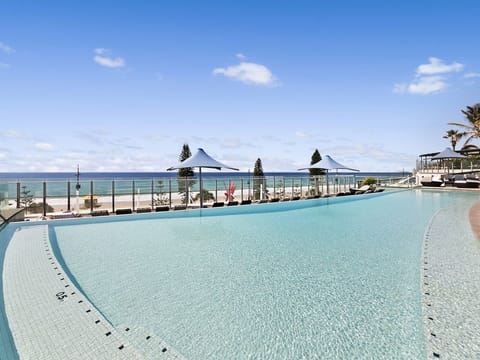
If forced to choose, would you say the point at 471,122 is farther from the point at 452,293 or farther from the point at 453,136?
the point at 452,293

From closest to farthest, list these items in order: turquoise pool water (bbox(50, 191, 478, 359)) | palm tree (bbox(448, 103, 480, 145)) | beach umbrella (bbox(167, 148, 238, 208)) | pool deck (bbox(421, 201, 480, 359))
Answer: pool deck (bbox(421, 201, 480, 359)) < turquoise pool water (bbox(50, 191, 478, 359)) < beach umbrella (bbox(167, 148, 238, 208)) < palm tree (bbox(448, 103, 480, 145))

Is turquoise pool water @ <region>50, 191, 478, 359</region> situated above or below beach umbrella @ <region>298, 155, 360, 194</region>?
below

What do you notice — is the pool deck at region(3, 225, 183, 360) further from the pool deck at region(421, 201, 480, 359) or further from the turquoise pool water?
the pool deck at region(421, 201, 480, 359)

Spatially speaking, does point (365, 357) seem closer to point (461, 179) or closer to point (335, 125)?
point (335, 125)

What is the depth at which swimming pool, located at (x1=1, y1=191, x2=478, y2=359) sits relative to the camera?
236cm

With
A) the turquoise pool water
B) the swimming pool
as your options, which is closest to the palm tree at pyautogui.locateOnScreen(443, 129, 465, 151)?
the swimming pool

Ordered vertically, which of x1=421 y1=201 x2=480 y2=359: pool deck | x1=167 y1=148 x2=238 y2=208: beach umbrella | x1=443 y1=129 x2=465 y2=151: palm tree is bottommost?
x1=421 y1=201 x2=480 y2=359: pool deck

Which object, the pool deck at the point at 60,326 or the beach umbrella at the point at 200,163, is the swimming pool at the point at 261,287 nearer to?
the pool deck at the point at 60,326

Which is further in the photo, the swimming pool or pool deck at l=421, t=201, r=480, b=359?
the swimming pool

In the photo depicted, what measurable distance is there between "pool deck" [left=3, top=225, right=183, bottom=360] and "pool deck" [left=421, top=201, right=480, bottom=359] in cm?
221

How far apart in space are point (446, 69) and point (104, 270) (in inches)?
611

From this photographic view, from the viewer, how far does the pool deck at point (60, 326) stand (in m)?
2.12

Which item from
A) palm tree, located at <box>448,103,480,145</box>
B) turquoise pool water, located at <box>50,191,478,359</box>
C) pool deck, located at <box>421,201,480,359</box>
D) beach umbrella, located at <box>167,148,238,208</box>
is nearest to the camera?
pool deck, located at <box>421,201,480,359</box>

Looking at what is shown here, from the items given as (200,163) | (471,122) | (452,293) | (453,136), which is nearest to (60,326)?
(452,293)
